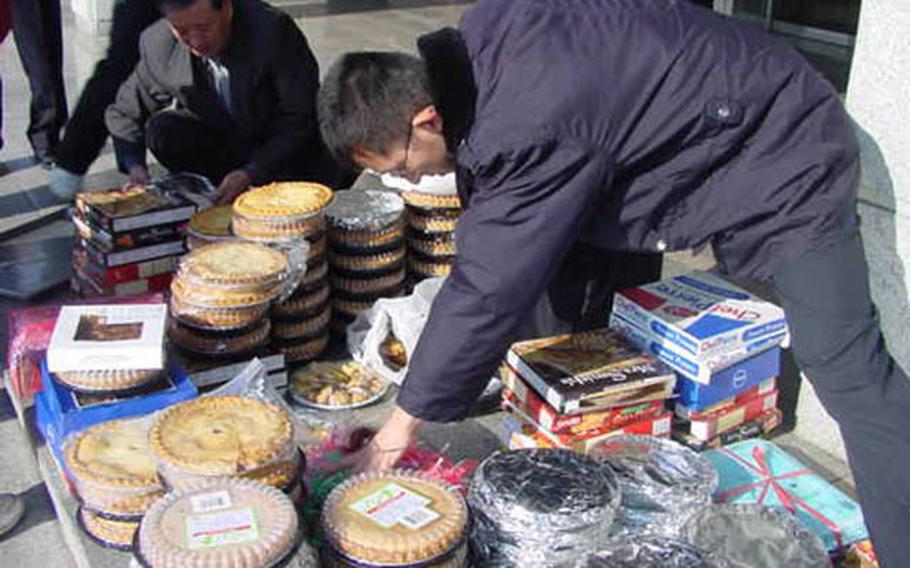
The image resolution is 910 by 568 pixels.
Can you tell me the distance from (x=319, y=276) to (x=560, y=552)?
1.52 meters

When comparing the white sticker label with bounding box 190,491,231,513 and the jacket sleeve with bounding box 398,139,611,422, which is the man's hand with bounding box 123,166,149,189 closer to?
the jacket sleeve with bounding box 398,139,611,422

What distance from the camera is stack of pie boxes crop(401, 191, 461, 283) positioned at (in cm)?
381

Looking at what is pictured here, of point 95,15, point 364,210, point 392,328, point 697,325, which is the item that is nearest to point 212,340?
point 392,328

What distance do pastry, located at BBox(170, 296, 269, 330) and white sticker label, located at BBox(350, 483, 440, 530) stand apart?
1069 millimetres

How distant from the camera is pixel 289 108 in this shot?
159 inches

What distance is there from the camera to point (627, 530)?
2459 mm

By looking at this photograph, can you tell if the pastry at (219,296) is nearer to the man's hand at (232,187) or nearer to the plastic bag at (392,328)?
the plastic bag at (392,328)

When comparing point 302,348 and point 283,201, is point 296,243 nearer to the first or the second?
point 283,201

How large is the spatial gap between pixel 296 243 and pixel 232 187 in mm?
669

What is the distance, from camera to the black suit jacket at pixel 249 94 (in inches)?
155

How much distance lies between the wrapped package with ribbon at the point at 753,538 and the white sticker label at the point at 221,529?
39.6 inches

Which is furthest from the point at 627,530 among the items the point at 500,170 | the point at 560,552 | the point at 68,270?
the point at 68,270

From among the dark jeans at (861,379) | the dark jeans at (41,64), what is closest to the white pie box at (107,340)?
the dark jeans at (861,379)

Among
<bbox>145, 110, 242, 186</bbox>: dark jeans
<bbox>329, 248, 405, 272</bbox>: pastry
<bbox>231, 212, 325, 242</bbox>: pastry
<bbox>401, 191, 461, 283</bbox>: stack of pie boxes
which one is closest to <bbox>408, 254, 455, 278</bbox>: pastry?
<bbox>401, 191, 461, 283</bbox>: stack of pie boxes
